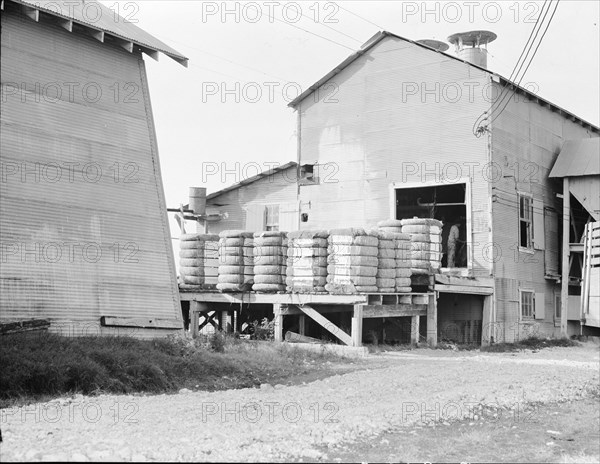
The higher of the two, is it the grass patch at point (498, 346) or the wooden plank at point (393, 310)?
the wooden plank at point (393, 310)

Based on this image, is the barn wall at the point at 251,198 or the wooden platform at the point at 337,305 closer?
the wooden platform at the point at 337,305

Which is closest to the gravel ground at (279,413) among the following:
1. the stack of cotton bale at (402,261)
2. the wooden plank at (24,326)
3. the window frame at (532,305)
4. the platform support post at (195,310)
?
the wooden plank at (24,326)

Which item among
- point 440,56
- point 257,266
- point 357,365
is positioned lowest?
point 357,365

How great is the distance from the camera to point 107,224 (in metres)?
17.6

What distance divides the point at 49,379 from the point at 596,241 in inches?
720

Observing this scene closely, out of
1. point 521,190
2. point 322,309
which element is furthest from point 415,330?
point 521,190

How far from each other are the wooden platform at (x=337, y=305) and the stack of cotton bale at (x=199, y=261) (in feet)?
1.22

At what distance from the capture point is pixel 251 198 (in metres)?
30.2

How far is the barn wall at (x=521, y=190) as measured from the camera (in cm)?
2616

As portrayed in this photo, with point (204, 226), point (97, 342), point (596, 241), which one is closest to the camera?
point (97, 342)

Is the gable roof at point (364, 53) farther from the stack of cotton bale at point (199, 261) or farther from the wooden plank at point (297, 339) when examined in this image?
the wooden plank at point (297, 339)

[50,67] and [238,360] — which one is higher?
[50,67]

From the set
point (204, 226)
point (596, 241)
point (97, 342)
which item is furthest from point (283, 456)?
point (204, 226)

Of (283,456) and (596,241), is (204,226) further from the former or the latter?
(283,456)
